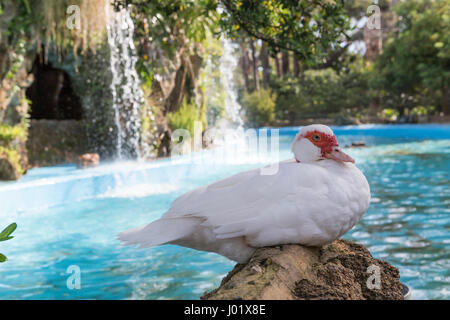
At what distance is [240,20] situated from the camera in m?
2.67

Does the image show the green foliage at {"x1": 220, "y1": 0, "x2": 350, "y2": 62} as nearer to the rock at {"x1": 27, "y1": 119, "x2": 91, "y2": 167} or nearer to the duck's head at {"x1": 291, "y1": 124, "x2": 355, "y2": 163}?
the duck's head at {"x1": 291, "y1": 124, "x2": 355, "y2": 163}

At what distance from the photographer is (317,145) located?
1722 mm

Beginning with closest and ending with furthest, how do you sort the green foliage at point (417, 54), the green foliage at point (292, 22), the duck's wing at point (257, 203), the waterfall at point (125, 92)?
the duck's wing at point (257, 203) < the green foliage at point (292, 22) < the waterfall at point (125, 92) < the green foliage at point (417, 54)

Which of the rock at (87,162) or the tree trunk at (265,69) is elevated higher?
the tree trunk at (265,69)

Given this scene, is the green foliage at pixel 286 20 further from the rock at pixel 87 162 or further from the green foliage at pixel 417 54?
the green foliage at pixel 417 54

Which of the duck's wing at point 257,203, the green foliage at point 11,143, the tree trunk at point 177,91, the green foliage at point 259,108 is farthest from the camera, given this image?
the green foliage at point 259,108

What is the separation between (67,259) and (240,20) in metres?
2.52

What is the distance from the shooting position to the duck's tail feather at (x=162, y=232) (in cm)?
159

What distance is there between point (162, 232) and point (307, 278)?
0.57 meters

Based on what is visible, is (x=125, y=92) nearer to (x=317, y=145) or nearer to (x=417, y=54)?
(x=317, y=145)

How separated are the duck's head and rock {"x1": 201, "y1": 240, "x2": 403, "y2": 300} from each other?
36 centimetres

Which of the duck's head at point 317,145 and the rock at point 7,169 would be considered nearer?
the duck's head at point 317,145

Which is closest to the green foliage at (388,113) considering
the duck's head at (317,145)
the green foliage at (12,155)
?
the green foliage at (12,155)

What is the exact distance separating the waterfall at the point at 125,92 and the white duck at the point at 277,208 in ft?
28.2
